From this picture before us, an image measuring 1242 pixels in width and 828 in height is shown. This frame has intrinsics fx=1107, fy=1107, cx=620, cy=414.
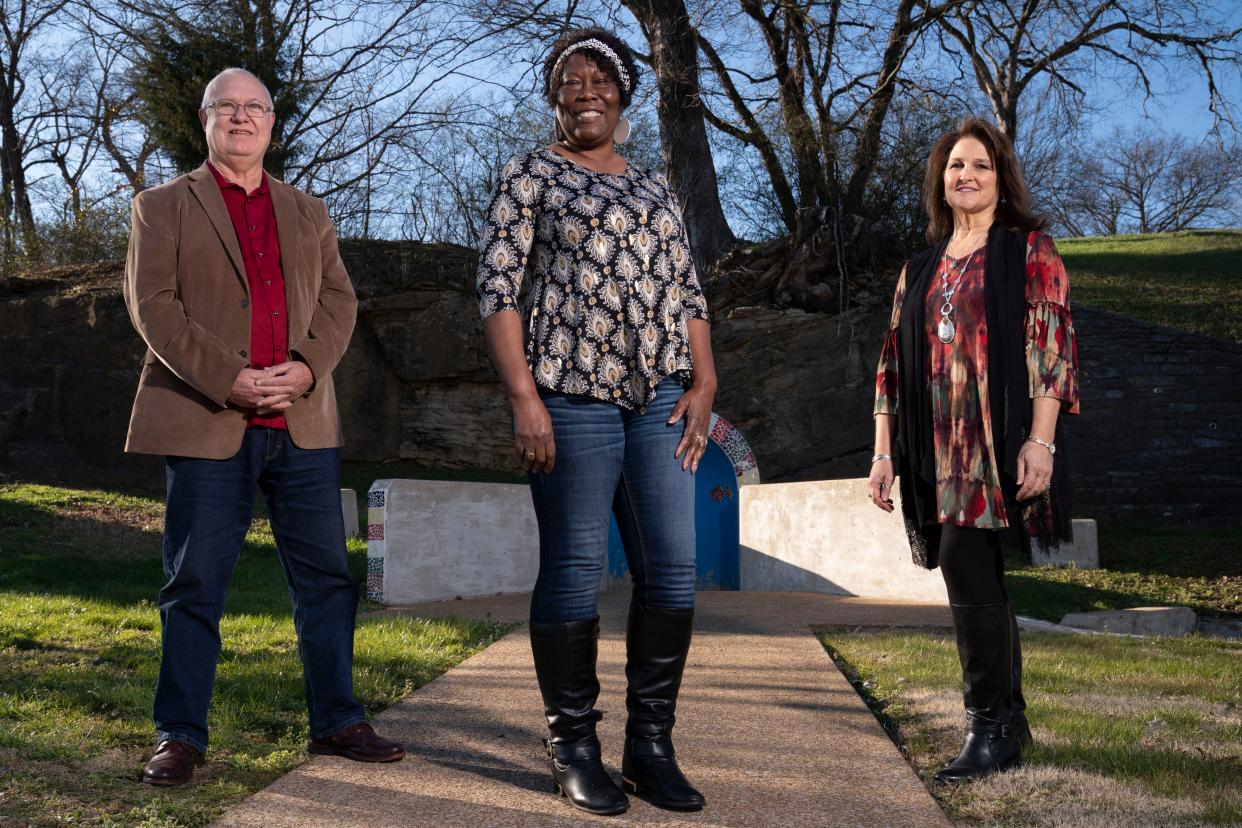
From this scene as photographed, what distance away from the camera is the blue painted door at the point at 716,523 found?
10906 millimetres

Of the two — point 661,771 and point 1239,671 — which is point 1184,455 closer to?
point 1239,671

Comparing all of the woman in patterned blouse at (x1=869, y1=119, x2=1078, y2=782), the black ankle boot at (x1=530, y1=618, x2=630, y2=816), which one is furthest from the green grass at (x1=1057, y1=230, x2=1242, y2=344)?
the black ankle boot at (x1=530, y1=618, x2=630, y2=816)

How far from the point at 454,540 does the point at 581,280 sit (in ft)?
20.8

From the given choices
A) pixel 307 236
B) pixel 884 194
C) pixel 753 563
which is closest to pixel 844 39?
pixel 884 194

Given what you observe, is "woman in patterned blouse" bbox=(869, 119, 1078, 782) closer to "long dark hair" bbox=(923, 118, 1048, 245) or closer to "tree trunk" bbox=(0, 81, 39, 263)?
"long dark hair" bbox=(923, 118, 1048, 245)

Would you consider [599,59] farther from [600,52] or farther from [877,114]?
[877,114]

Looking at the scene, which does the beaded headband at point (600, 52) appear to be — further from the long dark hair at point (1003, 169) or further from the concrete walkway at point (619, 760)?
the concrete walkway at point (619, 760)

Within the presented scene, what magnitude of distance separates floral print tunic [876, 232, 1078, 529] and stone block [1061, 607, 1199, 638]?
234 inches

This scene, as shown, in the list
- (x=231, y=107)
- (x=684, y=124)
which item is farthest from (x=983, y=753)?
(x=684, y=124)

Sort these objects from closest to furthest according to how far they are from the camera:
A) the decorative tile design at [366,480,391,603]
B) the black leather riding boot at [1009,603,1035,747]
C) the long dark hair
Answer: the black leather riding boot at [1009,603,1035,747]
the long dark hair
the decorative tile design at [366,480,391,603]

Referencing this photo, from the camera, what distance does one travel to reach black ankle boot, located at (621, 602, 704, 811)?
2863 millimetres

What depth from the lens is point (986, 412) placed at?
3242mm

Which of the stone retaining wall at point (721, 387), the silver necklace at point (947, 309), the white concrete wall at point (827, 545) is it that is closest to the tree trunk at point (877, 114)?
the stone retaining wall at point (721, 387)

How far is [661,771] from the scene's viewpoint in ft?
9.34
